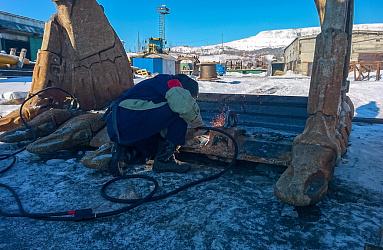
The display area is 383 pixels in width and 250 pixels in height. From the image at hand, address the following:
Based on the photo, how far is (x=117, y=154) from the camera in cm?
281

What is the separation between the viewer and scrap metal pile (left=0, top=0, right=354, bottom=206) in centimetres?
239

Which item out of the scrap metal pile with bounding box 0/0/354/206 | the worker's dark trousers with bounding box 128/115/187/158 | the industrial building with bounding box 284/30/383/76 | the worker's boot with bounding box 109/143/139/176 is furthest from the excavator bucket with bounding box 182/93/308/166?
the industrial building with bounding box 284/30/383/76

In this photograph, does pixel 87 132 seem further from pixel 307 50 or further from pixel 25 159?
pixel 307 50

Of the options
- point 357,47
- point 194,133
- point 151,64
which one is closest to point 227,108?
point 194,133

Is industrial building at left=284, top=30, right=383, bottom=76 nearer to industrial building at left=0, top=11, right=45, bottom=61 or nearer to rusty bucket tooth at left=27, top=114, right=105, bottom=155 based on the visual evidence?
industrial building at left=0, top=11, right=45, bottom=61

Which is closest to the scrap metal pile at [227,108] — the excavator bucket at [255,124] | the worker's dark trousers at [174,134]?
the excavator bucket at [255,124]

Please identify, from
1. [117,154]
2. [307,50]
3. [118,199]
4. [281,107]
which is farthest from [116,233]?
[307,50]

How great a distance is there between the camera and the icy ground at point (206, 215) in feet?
5.80

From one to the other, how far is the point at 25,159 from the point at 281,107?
319 centimetres

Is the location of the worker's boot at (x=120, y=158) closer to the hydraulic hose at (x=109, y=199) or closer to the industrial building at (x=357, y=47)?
the hydraulic hose at (x=109, y=199)

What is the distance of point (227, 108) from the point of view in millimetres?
4391

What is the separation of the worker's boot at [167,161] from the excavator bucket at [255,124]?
0.74ft

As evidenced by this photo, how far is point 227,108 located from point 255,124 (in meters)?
0.61

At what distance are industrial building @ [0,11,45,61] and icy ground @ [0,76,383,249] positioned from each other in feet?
84.7
